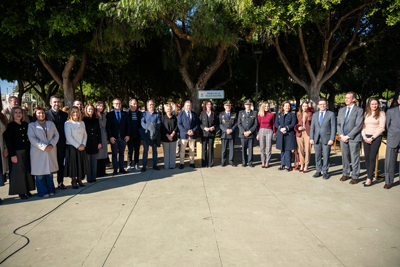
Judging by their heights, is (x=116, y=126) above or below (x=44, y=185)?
above

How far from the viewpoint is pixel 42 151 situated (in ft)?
19.2

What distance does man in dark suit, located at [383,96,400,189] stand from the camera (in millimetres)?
6211

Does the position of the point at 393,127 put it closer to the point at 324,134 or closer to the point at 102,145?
the point at 324,134

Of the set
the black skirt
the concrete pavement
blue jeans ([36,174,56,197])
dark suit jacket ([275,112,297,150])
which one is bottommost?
the concrete pavement

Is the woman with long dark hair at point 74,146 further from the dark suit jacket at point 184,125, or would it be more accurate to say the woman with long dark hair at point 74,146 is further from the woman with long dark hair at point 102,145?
the dark suit jacket at point 184,125

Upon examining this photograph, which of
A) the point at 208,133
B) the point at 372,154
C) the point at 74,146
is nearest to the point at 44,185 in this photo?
the point at 74,146

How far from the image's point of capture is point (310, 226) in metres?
4.31

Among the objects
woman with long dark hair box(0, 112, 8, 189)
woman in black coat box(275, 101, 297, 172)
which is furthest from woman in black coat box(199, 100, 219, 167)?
woman with long dark hair box(0, 112, 8, 189)

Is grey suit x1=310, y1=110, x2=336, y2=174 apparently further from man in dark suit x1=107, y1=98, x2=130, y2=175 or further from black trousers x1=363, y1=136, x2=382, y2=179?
man in dark suit x1=107, y1=98, x2=130, y2=175

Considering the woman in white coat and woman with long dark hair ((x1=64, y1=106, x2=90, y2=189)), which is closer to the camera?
the woman in white coat

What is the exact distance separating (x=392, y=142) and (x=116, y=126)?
6908mm

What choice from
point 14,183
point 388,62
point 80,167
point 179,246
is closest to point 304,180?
point 179,246

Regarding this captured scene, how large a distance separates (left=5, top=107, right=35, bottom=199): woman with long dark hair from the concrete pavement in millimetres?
296

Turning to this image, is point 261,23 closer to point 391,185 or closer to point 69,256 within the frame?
point 391,185
